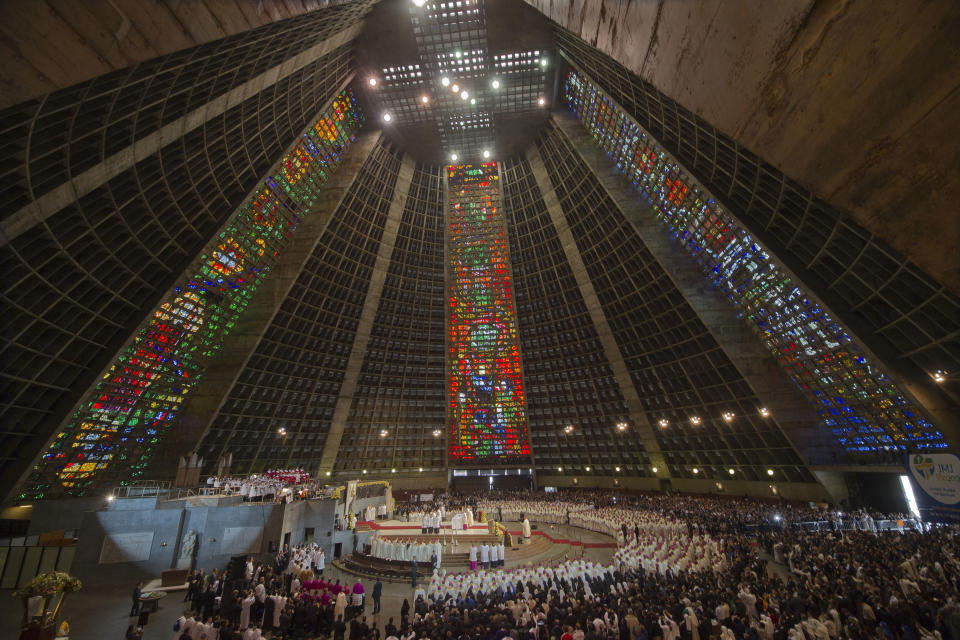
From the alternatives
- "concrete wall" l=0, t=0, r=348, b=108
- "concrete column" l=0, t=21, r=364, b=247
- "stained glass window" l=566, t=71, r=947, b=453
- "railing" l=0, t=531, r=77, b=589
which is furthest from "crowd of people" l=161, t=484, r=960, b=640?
"concrete column" l=0, t=21, r=364, b=247

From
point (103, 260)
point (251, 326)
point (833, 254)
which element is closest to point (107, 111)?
point (103, 260)

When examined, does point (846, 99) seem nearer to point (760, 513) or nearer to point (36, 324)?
point (36, 324)

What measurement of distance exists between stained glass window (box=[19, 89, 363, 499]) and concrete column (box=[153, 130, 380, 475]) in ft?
2.30

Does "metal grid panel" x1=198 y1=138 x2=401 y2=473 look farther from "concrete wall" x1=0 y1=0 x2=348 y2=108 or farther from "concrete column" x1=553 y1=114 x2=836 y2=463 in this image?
"concrete wall" x1=0 y1=0 x2=348 y2=108

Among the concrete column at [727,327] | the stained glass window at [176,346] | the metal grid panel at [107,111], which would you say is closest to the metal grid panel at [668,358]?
the concrete column at [727,327]

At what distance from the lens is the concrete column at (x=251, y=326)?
109 ft

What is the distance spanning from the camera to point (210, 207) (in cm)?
2441

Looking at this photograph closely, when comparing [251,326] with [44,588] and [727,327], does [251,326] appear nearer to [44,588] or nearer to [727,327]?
[44,588]

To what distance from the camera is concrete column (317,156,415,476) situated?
4472 centimetres

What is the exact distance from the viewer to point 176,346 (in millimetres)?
30188

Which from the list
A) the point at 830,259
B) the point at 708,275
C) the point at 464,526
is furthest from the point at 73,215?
the point at 708,275

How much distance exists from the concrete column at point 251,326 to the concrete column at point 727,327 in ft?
83.9

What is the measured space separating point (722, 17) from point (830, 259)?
24.2m


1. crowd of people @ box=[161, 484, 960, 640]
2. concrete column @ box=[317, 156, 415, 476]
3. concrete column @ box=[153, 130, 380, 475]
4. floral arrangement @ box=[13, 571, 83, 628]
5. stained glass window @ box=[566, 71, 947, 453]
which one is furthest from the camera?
concrete column @ box=[317, 156, 415, 476]
